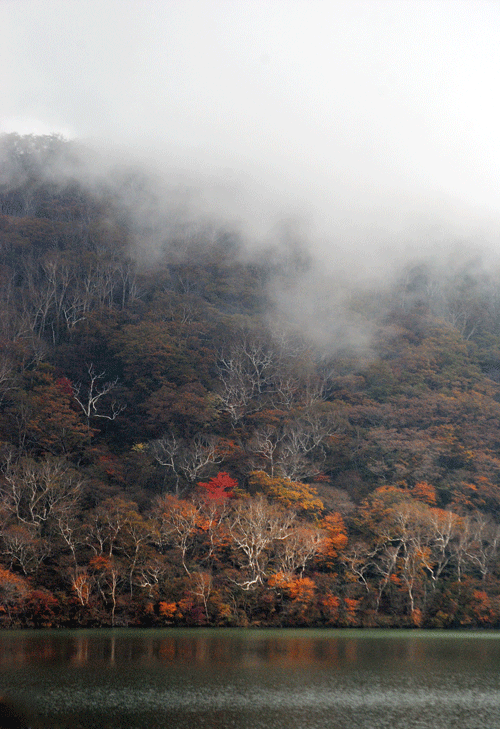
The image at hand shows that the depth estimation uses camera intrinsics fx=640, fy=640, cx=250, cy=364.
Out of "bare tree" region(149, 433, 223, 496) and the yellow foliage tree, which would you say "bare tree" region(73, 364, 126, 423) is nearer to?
"bare tree" region(149, 433, 223, 496)

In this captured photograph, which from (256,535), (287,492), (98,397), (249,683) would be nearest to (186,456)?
(287,492)

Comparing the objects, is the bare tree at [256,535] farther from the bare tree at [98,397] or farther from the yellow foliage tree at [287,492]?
the bare tree at [98,397]

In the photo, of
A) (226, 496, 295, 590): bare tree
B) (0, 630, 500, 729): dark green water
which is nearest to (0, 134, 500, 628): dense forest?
(226, 496, 295, 590): bare tree

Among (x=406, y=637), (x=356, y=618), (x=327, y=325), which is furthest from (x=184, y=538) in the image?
(x=327, y=325)

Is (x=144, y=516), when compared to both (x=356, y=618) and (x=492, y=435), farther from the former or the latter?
(x=492, y=435)

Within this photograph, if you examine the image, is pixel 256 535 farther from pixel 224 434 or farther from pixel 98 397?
pixel 98 397

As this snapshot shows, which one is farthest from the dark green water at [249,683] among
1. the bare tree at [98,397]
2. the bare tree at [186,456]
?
the bare tree at [98,397]
